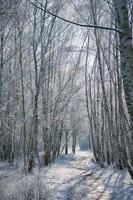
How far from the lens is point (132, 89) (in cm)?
483

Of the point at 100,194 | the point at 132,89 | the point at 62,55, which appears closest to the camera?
the point at 132,89

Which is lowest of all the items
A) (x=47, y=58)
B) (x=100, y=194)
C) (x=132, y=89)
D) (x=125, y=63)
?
(x=100, y=194)

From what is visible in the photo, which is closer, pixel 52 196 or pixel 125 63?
pixel 125 63

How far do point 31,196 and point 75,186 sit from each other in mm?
3361

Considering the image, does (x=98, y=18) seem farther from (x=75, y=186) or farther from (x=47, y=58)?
(x=75, y=186)

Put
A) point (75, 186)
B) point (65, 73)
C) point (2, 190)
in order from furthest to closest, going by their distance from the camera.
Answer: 1. point (65, 73)
2. point (75, 186)
3. point (2, 190)

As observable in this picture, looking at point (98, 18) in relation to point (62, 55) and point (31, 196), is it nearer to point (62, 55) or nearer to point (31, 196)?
point (62, 55)

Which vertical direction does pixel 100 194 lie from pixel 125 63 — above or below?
below

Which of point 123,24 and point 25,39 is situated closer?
point 123,24

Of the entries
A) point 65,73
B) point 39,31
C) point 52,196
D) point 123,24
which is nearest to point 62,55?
point 65,73

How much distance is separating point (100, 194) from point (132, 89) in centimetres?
591

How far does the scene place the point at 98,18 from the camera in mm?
14742

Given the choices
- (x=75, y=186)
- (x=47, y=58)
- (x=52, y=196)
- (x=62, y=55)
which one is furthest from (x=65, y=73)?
(x=52, y=196)

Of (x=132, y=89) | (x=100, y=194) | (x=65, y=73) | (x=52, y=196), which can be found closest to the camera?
(x=132, y=89)
